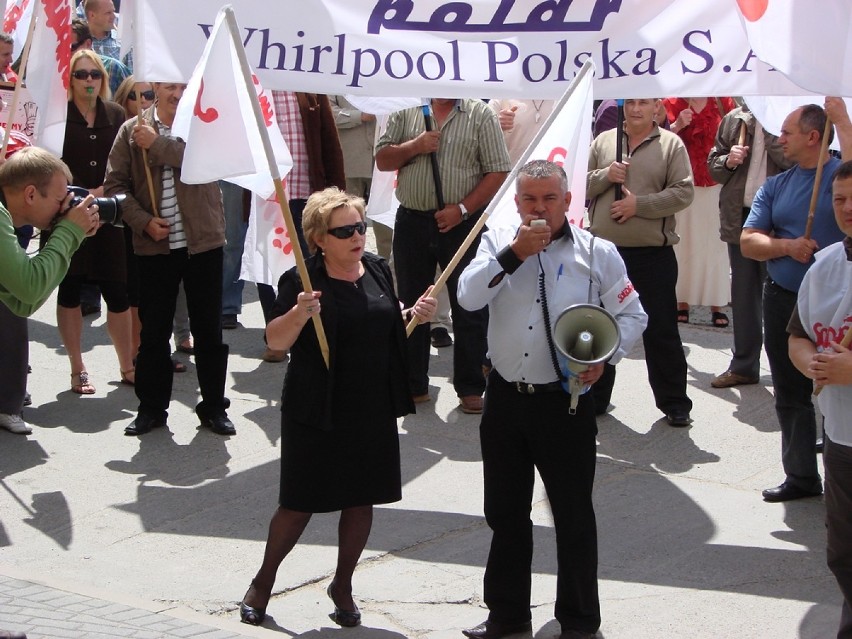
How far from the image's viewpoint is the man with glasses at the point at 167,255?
757 centimetres

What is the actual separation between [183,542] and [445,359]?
3.69 meters

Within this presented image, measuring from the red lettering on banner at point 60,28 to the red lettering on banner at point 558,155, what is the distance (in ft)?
10.2

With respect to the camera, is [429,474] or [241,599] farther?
[429,474]

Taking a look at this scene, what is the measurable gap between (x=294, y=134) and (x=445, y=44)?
288 cm

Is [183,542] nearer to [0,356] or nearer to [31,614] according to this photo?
[31,614]

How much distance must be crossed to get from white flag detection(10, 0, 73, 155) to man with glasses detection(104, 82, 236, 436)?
0.49 meters

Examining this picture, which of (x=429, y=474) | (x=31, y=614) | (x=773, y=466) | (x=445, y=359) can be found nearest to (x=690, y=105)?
(x=445, y=359)

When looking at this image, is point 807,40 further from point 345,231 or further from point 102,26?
point 102,26

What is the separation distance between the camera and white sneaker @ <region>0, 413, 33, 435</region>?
7.61 m

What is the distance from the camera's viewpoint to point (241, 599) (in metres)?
5.44

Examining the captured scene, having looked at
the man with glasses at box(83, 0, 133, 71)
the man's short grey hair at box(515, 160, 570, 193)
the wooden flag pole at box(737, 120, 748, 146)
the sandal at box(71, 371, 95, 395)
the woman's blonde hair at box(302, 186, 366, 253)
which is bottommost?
the sandal at box(71, 371, 95, 395)

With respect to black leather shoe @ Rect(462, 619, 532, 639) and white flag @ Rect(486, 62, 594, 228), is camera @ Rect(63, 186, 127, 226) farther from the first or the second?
black leather shoe @ Rect(462, 619, 532, 639)

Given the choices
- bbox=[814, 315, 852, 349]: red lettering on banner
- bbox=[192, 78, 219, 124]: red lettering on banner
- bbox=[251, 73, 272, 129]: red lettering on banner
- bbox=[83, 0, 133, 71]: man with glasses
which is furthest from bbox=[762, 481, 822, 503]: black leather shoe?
bbox=[83, 0, 133, 71]: man with glasses

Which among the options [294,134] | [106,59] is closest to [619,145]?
[294,134]
